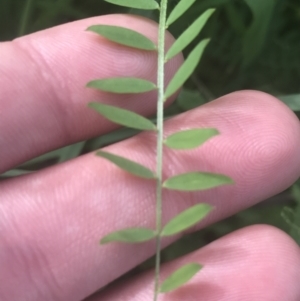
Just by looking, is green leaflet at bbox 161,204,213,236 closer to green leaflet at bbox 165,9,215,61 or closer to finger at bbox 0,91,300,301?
finger at bbox 0,91,300,301

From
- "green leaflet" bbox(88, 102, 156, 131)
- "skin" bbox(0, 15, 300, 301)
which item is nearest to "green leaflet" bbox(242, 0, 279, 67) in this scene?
"skin" bbox(0, 15, 300, 301)

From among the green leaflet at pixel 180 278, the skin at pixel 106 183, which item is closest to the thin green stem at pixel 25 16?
the skin at pixel 106 183

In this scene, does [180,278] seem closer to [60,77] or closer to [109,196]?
[109,196]

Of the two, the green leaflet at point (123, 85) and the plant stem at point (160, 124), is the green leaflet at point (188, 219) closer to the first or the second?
the plant stem at point (160, 124)

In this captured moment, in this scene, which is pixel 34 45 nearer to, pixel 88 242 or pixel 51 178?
pixel 51 178

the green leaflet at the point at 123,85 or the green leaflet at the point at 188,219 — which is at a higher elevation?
the green leaflet at the point at 123,85

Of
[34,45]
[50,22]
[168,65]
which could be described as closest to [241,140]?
[168,65]

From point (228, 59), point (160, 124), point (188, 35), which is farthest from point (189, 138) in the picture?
point (228, 59)
